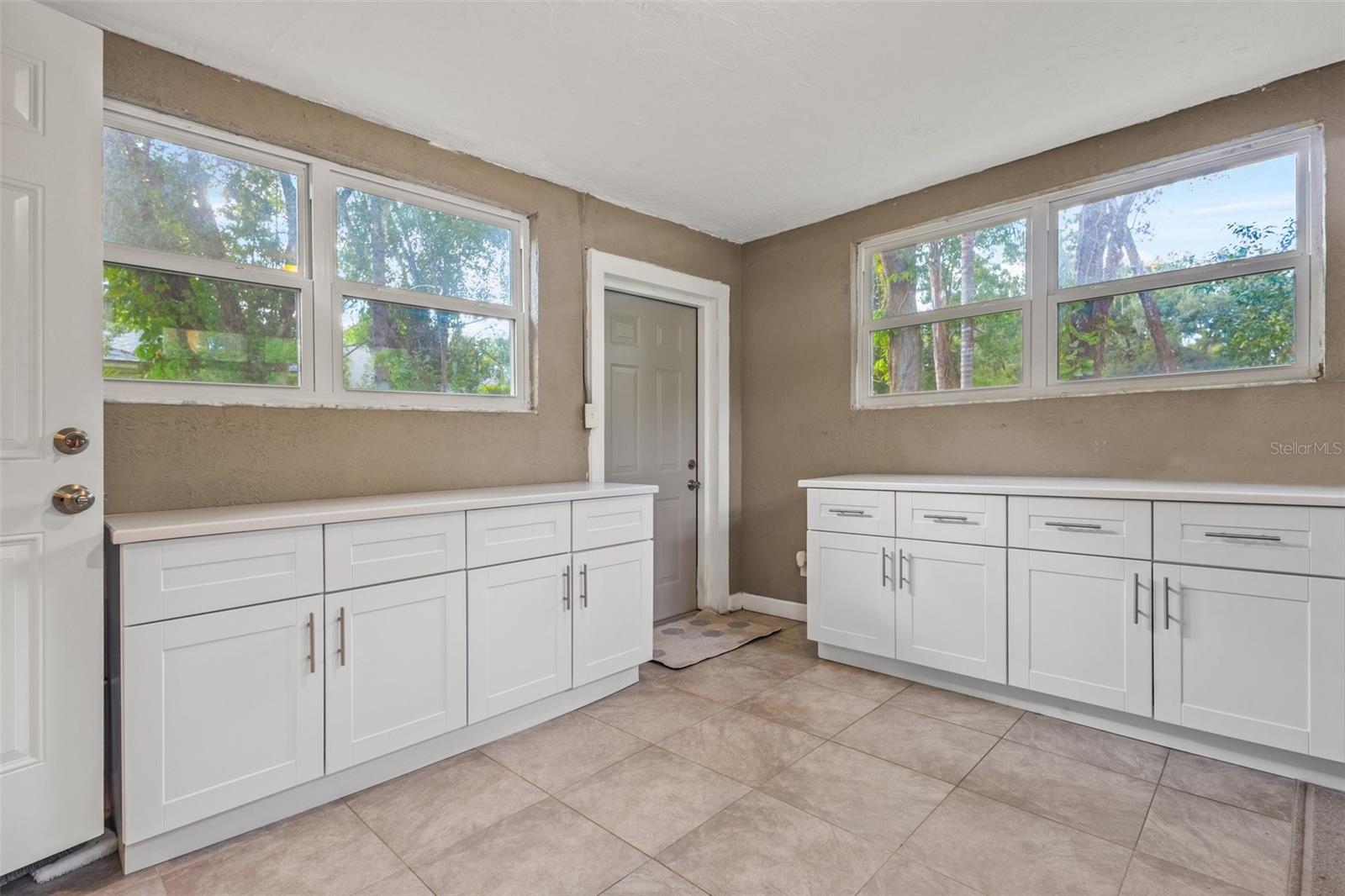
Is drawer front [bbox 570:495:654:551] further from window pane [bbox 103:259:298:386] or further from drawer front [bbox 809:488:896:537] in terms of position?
window pane [bbox 103:259:298:386]

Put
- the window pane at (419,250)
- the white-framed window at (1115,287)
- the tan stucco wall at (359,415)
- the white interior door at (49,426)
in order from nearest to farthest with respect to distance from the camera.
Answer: the white interior door at (49,426), the tan stucco wall at (359,415), the white-framed window at (1115,287), the window pane at (419,250)

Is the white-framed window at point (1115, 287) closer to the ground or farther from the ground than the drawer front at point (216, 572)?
farther from the ground

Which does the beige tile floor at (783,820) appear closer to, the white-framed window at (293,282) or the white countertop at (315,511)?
the white countertop at (315,511)

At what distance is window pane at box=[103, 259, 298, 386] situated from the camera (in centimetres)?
214

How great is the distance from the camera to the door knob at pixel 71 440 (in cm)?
172

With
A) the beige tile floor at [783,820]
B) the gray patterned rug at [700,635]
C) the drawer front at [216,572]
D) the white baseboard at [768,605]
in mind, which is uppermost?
the drawer front at [216,572]

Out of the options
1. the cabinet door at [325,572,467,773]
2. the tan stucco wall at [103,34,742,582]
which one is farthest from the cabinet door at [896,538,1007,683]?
the cabinet door at [325,572,467,773]

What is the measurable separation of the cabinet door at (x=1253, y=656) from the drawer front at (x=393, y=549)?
8.66 feet

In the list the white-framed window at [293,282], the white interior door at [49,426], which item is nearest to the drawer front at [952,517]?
the white-framed window at [293,282]

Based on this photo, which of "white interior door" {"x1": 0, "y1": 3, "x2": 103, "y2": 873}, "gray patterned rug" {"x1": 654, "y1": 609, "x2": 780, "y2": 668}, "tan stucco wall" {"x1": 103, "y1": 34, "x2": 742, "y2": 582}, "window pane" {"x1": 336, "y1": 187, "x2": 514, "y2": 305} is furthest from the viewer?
"gray patterned rug" {"x1": 654, "y1": 609, "x2": 780, "y2": 668}

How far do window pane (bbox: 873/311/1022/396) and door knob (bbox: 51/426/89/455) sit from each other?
11.6ft

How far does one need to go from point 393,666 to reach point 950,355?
3.10 metres

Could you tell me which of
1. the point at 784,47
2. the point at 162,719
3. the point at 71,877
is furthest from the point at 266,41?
the point at 71,877

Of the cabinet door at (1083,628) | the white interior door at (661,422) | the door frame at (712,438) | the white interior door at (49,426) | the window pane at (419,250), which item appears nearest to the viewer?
the white interior door at (49,426)
